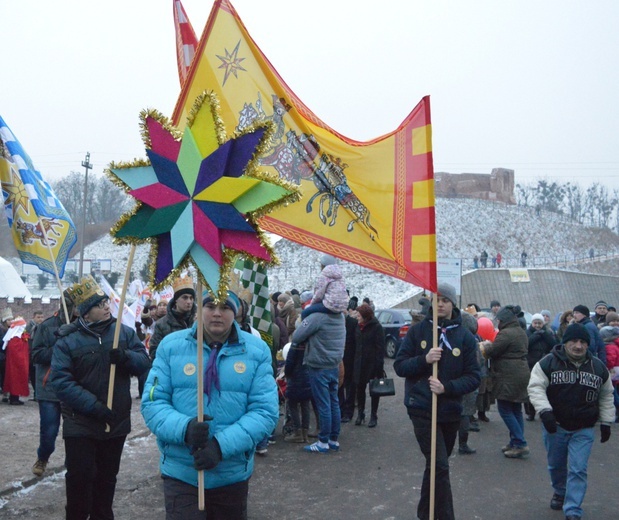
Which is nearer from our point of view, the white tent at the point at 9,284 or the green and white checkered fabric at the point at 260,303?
the green and white checkered fabric at the point at 260,303

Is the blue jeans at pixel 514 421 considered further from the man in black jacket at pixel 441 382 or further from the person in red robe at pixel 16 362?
the person in red robe at pixel 16 362

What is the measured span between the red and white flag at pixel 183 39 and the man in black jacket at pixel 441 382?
3.59m

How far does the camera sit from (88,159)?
1662 inches

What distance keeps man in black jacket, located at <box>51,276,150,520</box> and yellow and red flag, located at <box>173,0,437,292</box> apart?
1650mm

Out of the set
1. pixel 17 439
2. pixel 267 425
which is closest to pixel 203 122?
pixel 267 425

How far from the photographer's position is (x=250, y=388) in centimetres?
409

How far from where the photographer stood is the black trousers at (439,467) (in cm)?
568

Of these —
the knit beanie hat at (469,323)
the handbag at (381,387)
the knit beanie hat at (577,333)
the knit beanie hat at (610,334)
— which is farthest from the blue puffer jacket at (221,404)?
the knit beanie hat at (610,334)

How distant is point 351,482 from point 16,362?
7643mm

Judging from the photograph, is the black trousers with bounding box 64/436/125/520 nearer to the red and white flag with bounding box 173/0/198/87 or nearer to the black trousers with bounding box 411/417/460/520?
the black trousers with bounding box 411/417/460/520

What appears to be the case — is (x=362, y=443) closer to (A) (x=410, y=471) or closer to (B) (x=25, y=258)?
(A) (x=410, y=471)

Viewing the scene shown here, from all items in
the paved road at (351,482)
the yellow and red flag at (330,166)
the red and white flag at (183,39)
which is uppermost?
the red and white flag at (183,39)

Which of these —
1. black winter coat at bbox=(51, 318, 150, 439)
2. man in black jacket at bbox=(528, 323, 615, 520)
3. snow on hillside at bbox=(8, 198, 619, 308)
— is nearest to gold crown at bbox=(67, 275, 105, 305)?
black winter coat at bbox=(51, 318, 150, 439)

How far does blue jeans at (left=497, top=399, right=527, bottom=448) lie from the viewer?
28.9 ft
